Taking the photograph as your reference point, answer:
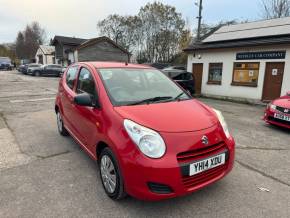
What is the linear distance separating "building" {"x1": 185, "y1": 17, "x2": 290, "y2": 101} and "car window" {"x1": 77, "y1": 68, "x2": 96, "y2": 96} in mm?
10011

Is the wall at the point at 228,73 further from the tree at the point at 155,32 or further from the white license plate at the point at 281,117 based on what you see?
the tree at the point at 155,32

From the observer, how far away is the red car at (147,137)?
239 centimetres

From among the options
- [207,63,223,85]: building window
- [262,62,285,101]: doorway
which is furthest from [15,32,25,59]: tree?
[262,62,285,101]: doorway

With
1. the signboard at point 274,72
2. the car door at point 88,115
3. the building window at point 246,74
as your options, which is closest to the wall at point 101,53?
the building window at point 246,74

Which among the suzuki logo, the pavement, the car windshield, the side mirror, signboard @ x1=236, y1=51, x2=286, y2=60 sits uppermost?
signboard @ x1=236, y1=51, x2=286, y2=60

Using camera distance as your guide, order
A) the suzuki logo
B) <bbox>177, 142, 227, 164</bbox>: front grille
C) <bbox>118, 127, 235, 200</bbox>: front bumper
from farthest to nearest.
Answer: the suzuki logo
<bbox>177, 142, 227, 164</bbox>: front grille
<bbox>118, 127, 235, 200</bbox>: front bumper

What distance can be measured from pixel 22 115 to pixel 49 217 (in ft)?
19.1

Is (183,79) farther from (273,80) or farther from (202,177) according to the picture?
(202,177)

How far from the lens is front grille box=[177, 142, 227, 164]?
2.43 m

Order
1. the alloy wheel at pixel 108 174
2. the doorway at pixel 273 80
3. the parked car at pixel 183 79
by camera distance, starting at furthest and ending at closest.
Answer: the parked car at pixel 183 79 → the doorway at pixel 273 80 → the alloy wheel at pixel 108 174

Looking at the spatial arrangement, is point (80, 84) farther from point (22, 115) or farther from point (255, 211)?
point (22, 115)

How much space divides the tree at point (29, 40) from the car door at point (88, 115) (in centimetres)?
6963

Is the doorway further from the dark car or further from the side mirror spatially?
the dark car

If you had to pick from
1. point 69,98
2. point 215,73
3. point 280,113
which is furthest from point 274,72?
point 69,98
